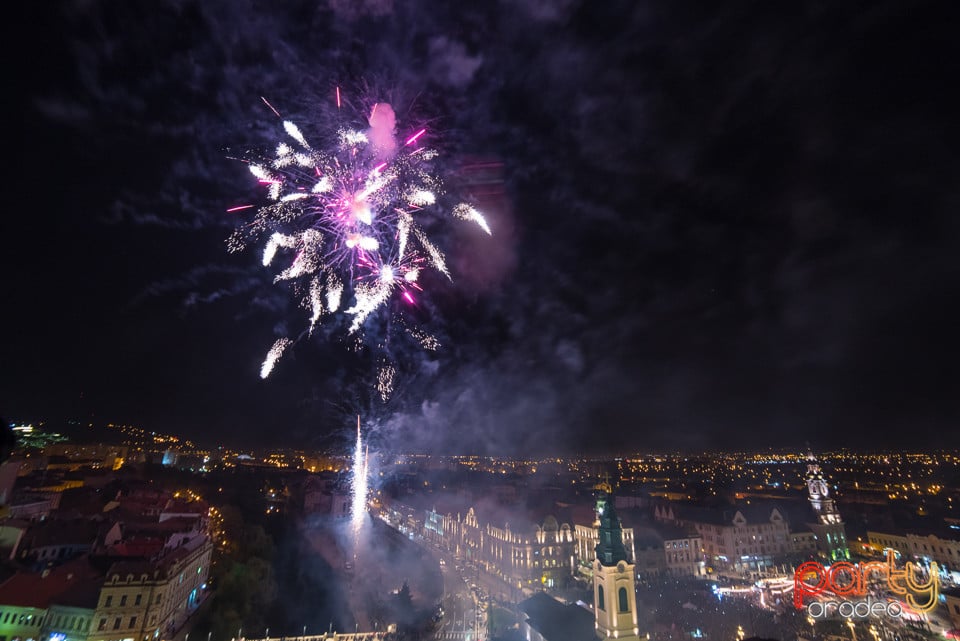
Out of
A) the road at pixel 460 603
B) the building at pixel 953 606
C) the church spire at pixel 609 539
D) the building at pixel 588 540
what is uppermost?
the church spire at pixel 609 539

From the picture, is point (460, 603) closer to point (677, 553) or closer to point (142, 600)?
point (142, 600)

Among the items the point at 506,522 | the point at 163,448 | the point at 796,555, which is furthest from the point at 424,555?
the point at 163,448

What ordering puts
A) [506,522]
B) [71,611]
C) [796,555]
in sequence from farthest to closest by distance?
[796,555], [506,522], [71,611]

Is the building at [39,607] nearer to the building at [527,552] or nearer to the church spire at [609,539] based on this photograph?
the church spire at [609,539]

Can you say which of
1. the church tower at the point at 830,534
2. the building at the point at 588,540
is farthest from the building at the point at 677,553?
the church tower at the point at 830,534

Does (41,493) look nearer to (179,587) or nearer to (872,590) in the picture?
(179,587)

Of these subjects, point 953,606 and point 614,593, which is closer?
point 614,593

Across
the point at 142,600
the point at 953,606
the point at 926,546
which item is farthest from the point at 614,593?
the point at 926,546

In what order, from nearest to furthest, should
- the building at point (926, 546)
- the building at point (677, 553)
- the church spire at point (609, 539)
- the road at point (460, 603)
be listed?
the church spire at point (609, 539) → the road at point (460, 603) → the building at point (926, 546) → the building at point (677, 553)
